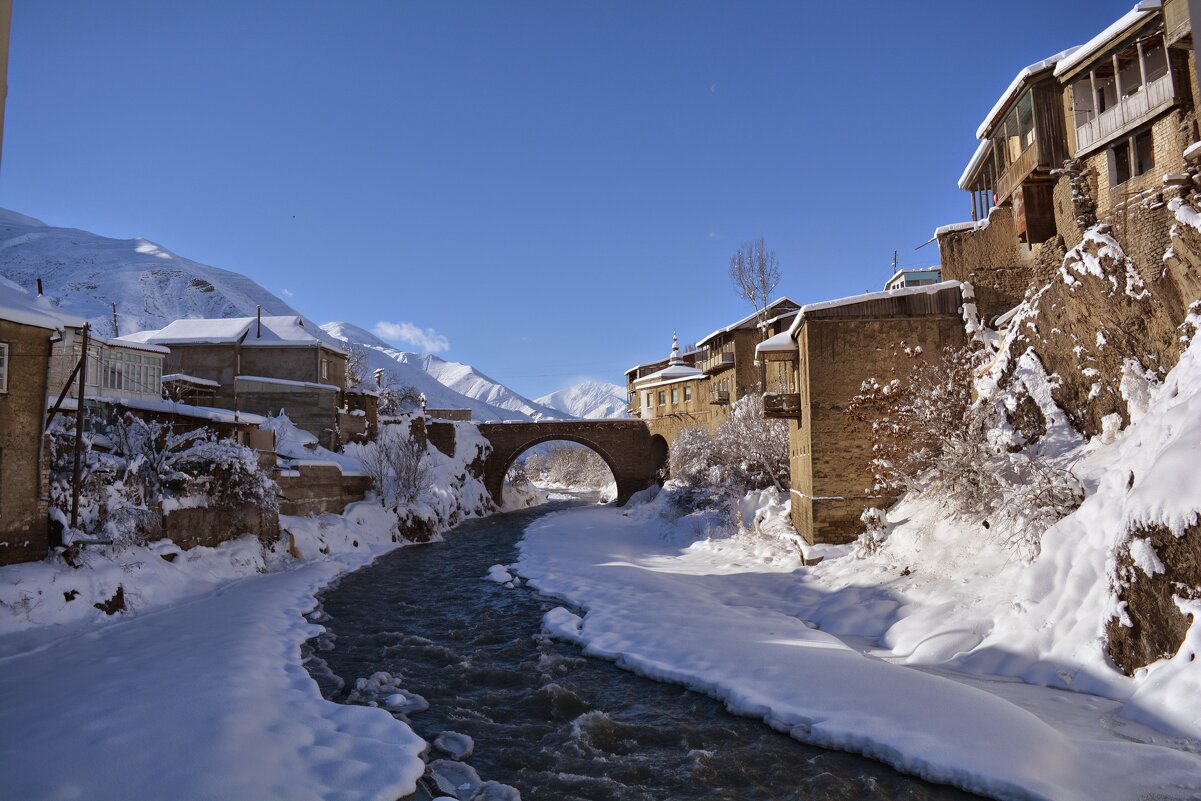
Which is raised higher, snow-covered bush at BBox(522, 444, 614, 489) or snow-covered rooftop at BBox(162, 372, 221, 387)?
snow-covered rooftop at BBox(162, 372, 221, 387)

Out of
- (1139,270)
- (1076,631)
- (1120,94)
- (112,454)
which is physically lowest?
(1076,631)

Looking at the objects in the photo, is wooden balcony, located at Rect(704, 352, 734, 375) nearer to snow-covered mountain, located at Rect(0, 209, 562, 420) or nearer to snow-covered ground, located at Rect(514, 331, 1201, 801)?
snow-covered ground, located at Rect(514, 331, 1201, 801)

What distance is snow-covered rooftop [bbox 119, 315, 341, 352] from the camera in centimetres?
3303

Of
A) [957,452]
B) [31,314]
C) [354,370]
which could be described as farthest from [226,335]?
[957,452]

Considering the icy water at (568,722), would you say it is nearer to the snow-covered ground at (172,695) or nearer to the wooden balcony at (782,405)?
the snow-covered ground at (172,695)

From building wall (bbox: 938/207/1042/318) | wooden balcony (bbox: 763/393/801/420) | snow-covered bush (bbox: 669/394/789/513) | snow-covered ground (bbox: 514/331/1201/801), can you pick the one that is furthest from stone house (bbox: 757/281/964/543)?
snow-covered bush (bbox: 669/394/789/513)

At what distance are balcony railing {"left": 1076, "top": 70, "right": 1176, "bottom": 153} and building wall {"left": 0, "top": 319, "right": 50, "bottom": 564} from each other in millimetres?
23998

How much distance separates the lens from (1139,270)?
1188 cm

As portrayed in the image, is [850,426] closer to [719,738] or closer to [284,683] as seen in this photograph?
[719,738]

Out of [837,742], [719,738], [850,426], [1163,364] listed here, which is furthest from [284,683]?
[1163,364]

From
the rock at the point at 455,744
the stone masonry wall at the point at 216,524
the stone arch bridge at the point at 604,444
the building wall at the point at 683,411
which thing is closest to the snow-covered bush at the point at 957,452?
the rock at the point at 455,744

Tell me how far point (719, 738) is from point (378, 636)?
23.2ft

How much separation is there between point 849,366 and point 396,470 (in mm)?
20292

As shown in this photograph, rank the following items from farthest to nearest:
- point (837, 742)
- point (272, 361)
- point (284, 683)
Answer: point (272, 361) → point (284, 683) → point (837, 742)
